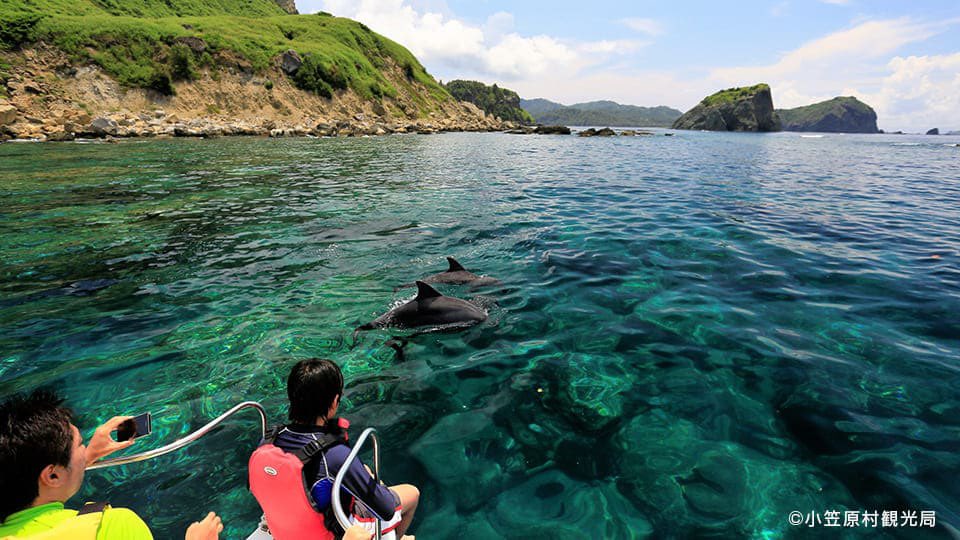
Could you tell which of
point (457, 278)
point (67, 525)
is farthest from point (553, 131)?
point (67, 525)

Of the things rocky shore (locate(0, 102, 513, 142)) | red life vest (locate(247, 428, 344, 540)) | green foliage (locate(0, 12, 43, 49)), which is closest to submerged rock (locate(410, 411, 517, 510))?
red life vest (locate(247, 428, 344, 540))

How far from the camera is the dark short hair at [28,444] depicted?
6.83 feet

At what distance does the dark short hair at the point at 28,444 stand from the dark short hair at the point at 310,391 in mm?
1304

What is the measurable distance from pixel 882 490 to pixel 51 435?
23.4ft

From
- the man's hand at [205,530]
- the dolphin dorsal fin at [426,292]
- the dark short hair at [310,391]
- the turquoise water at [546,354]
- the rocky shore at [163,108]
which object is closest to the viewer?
the man's hand at [205,530]

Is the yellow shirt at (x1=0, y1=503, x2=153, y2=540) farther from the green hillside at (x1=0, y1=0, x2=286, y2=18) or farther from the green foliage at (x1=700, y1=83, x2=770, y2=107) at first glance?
the green foliage at (x1=700, y1=83, x2=770, y2=107)

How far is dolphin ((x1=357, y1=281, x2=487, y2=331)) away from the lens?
26.1ft

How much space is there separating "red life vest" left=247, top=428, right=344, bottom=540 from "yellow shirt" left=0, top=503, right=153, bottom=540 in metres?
0.83

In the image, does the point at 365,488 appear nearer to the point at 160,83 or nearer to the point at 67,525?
the point at 67,525

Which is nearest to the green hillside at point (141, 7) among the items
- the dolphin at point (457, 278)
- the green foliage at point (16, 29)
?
the green foliage at point (16, 29)

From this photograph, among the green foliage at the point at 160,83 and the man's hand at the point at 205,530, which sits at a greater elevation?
the green foliage at the point at 160,83

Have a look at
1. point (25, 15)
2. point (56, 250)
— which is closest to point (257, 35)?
point (25, 15)

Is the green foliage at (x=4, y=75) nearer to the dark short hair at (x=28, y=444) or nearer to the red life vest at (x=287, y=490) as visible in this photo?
Result: the dark short hair at (x=28, y=444)

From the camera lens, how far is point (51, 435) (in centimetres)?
230
